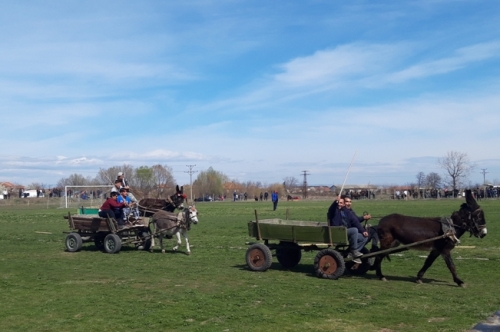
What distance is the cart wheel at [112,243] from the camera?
18.9m

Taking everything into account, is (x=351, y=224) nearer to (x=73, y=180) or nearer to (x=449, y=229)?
(x=449, y=229)

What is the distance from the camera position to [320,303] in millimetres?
10445

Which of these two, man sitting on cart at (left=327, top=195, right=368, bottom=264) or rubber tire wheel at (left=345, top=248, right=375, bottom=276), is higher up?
man sitting on cart at (left=327, top=195, right=368, bottom=264)

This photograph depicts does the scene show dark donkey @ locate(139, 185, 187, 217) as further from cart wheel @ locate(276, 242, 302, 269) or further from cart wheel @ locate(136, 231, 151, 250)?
cart wheel @ locate(276, 242, 302, 269)

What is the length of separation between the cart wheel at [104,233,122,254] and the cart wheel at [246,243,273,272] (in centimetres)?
598

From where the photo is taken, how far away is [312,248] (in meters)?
13.9

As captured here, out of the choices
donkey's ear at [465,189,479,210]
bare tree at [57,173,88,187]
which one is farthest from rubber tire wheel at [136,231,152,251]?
bare tree at [57,173,88,187]

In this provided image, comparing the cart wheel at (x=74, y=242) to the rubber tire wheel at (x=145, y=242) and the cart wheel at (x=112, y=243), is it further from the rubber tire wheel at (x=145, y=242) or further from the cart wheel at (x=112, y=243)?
the rubber tire wheel at (x=145, y=242)

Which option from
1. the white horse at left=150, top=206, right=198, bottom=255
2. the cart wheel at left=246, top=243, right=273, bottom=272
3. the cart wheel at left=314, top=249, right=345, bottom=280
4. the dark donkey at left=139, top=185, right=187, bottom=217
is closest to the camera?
the cart wheel at left=314, top=249, right=345, bottom=280

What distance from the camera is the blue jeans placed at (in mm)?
13180

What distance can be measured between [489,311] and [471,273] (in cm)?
447

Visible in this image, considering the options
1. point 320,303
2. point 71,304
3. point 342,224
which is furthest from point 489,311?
point 71,304

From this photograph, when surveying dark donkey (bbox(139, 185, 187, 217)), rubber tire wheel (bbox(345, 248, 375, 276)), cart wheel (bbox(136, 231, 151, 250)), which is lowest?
rubber tire wheel (bbox(345, 248, 375, 276))

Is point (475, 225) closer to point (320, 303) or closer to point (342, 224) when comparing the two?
point (342, 224)
